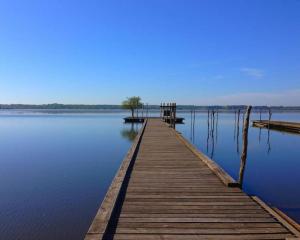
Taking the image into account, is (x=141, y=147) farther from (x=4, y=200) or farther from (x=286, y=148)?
(x=286, y=148)

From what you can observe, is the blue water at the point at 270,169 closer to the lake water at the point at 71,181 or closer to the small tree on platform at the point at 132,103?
the lake water at the point at 71,181

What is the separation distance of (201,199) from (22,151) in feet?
65.2

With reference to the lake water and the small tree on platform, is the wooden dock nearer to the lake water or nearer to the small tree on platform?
the lake water

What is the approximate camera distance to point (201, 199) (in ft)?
26.9

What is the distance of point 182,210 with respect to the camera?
730 centimetres

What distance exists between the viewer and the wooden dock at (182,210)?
19.8 feet

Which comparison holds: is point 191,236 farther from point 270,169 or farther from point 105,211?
point 270,169

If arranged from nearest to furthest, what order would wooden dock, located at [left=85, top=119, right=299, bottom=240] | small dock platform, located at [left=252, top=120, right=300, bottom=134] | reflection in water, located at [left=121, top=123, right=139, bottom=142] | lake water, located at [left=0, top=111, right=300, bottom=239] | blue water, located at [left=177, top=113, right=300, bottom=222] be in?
1. wooden dock, located at [left=85, top=119, right=299, bottom=240]
2. lake water, located at [left=0, top=111, right=300, bottom=239]
3. blue water, located at [left=177, top=113, right=300, bottom=222]
4. reflection in water, located at [left=121, top=123, right=139, bottom=142]
5. small dock platform, located at [left=252, top=120, right=300, bottom=134]

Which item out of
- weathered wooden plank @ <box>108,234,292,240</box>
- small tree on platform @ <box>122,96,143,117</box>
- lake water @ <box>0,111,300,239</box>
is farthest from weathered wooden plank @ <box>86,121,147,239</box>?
small tree on platform @ <box>122,96,143,117</box>

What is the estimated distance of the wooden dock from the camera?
6.05 metres

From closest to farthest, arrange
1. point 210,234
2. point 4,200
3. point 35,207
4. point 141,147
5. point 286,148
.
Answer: point 210,234 < point 35,207 < point 4,200 < point 141,147 < point 286,148

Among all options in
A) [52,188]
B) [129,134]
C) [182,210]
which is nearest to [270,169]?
[52,188]

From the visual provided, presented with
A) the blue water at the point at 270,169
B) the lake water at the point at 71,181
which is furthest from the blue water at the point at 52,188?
the blue water at the point at 270,169

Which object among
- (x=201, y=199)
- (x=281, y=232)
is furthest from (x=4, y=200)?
(x=281, y=232)
